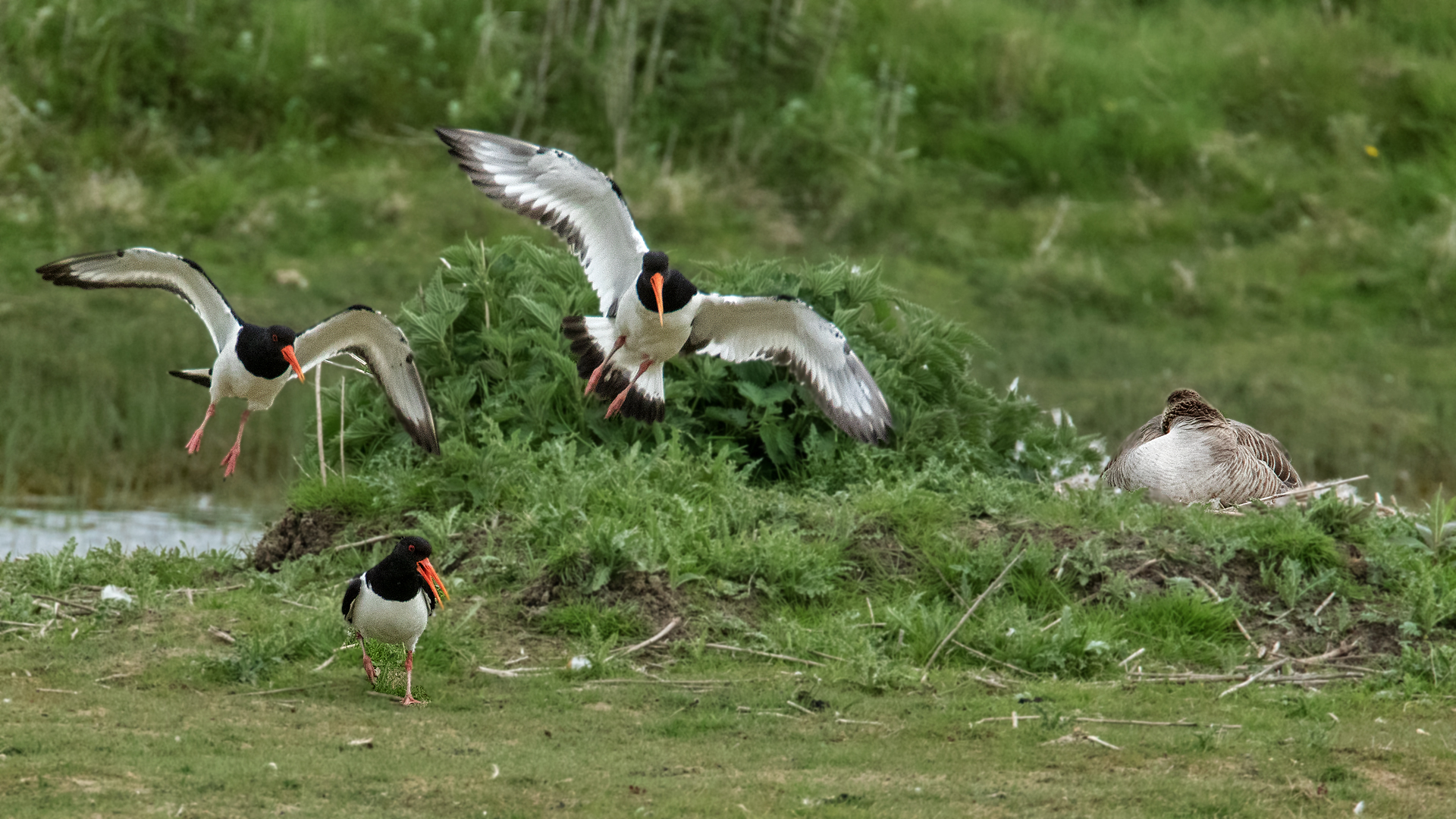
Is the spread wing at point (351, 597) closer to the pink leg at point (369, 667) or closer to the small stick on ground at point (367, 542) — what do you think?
the pink leg at point (369, 667)

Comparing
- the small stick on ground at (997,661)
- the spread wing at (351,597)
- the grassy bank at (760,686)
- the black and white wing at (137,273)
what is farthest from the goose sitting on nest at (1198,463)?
the black and white wing at (137,273)

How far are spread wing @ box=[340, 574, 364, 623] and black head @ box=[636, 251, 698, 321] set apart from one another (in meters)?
2.26

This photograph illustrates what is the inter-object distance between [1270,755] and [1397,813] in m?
0.67

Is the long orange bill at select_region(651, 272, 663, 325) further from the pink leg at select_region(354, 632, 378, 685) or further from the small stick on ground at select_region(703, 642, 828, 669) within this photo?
the pink leg at select_region(354, 632, 378, 685)

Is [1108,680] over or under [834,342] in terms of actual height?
under

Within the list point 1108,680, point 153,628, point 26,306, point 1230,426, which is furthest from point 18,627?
point 26,306

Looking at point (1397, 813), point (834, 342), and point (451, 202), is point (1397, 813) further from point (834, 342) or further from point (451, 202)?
point (451, 202)

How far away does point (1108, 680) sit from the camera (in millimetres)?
7465

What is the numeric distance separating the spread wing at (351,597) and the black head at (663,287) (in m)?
2.26

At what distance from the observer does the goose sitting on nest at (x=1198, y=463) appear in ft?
32.0

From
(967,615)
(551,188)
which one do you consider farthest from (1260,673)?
(551,188)

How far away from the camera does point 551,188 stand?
882cm

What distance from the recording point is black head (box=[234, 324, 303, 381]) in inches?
324

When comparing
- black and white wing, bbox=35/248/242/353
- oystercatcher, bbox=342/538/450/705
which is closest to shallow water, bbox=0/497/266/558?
black and white wing, bbox=35/248/242/353
